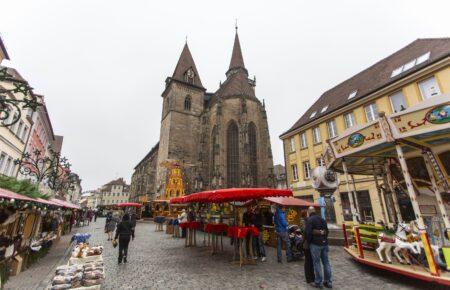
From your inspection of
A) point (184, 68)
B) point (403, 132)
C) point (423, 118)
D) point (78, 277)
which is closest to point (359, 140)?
point (403, 132)

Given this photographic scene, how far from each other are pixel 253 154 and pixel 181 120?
13.0 m

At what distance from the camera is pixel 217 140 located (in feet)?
106

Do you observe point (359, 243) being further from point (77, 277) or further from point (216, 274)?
point (77, 277)

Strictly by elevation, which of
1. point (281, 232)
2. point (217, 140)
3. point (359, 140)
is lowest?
point (281, 232)

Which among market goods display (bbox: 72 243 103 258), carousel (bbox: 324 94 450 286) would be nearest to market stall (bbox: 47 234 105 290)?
market goods display (bbox: 72 243 103 258)

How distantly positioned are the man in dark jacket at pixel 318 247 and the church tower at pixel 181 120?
95.2ft

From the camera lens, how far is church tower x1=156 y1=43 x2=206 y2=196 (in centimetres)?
3481

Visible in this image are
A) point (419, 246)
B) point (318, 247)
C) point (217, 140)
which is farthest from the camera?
point (217, 140)

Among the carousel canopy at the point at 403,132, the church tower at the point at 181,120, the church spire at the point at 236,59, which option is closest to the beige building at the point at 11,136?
the carousel canopy at the point at 403,132

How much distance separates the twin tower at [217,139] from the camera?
32.1 metres

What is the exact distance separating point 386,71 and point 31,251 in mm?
22968

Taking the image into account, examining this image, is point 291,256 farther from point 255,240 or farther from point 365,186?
point 365,186

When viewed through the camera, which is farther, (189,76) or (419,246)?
(189,76)

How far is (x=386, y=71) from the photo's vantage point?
55.4 feet
